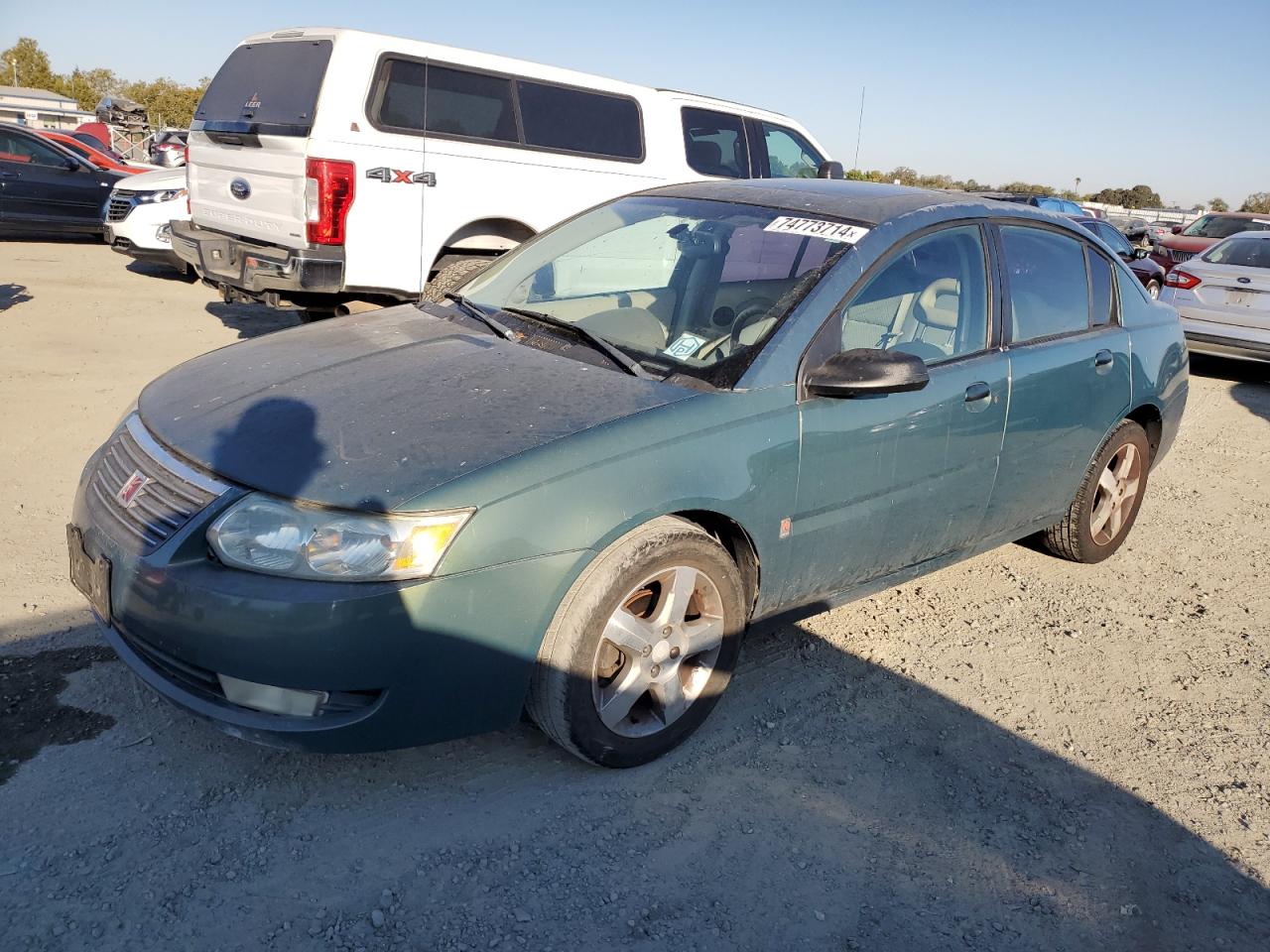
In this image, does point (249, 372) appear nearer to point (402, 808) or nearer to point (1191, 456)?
point (402, 808)

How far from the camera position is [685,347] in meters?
3.50

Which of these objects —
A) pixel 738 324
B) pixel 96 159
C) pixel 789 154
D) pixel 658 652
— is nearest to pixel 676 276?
pixel 738 324

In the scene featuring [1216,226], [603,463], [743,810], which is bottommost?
[743,810]

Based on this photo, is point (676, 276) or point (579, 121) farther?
point (579, 121)

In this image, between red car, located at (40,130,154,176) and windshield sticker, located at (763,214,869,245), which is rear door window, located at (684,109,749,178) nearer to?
windshield sticker, located at (763,214,869,245)

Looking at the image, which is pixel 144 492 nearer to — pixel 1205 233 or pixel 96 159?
pixel 96 159

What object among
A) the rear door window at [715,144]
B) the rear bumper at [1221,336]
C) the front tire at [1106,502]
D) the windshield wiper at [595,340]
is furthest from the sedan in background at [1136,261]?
the windshield wiper at [595,340]

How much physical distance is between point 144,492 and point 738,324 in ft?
6.23

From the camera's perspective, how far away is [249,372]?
3398 mm

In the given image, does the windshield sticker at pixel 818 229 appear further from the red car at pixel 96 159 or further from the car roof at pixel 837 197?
the red car at pixel 96 159

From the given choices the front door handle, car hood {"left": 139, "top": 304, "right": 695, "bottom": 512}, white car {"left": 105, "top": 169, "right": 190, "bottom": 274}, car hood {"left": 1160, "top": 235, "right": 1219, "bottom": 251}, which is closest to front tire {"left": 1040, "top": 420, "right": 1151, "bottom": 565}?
the front door handle

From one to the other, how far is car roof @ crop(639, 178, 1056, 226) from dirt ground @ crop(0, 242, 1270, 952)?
164 cm

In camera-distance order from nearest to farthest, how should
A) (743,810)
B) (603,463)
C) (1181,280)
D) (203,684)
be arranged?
(203,684), (603,463), (743,810), (1181,280)

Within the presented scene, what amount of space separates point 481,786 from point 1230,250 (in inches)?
440
